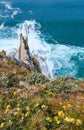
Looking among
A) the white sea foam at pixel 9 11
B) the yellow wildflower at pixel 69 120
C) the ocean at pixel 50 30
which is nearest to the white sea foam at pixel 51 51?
the ocean at pixel 50 30

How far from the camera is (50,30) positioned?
16000 cm

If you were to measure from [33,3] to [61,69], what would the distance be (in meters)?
61.7

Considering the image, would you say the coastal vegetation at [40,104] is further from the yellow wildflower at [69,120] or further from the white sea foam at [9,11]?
the white sea foam at [9,11]

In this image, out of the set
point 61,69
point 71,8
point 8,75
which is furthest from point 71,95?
point 71,8

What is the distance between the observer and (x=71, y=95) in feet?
72.3

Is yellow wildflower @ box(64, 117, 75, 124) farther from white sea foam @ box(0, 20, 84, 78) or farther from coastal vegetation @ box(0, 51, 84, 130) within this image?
white sea foam @ box(0, 20, 84, 78)

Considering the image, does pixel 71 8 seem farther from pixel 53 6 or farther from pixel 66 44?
pixel 66 44

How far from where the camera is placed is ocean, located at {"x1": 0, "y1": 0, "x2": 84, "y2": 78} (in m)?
141

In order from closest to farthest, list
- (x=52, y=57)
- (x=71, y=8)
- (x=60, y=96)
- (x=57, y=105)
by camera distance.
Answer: (x=57, y=105) → (x=60, y=96) → (x=52, y=57) → (x=71, y=8)

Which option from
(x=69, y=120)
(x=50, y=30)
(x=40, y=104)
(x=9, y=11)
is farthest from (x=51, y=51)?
(x=69, y=120)

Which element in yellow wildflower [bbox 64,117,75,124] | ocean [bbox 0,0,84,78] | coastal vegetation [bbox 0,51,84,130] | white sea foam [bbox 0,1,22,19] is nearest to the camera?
yellow wildflower [bbox 64,117,75,124]

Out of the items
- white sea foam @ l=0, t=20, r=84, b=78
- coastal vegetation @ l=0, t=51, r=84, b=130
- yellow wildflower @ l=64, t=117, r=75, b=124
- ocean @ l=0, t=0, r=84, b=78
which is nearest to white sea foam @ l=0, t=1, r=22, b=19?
ocean @ l=0, t=0, r=84, b=78

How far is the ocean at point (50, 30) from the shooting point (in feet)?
462

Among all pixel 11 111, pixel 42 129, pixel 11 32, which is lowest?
pixel 42 129
